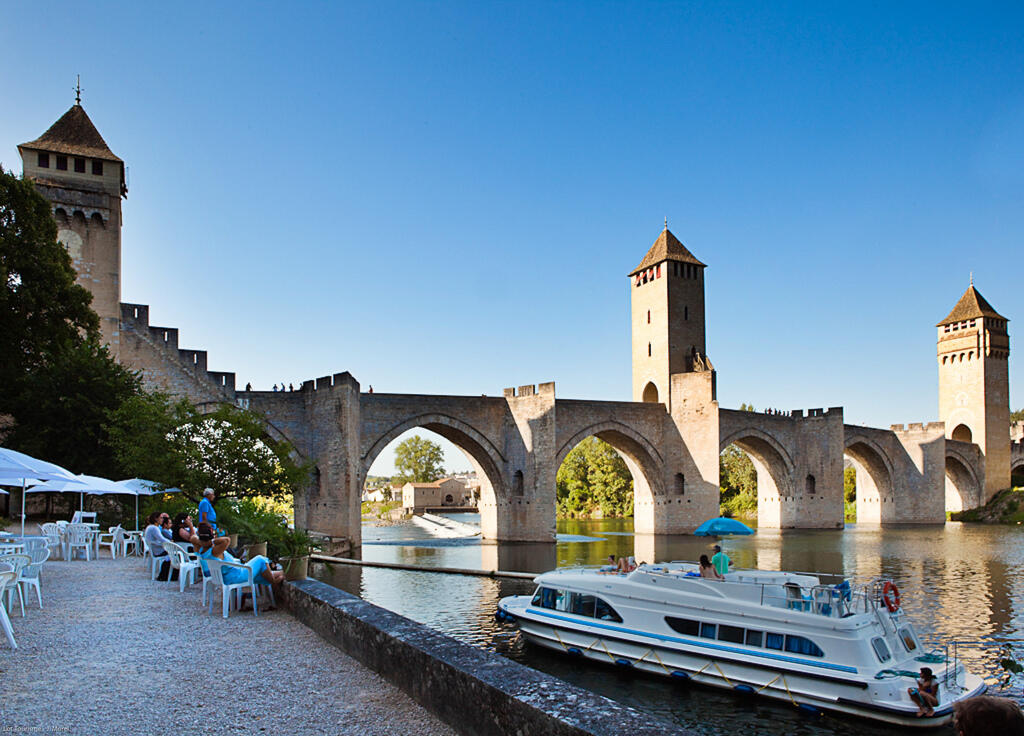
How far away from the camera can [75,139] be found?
26.5m

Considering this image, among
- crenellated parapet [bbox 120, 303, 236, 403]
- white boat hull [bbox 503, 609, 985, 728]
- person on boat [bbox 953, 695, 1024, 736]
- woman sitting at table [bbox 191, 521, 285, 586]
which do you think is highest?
crenellated parapet [bbox 120, 303, 236, 403]

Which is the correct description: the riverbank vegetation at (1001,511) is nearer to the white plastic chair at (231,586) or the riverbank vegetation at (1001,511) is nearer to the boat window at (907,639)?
the boat window at (907,639)

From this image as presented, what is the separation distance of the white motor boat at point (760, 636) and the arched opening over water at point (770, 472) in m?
28.9

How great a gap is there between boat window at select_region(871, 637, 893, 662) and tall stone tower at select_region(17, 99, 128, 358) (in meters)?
23.4

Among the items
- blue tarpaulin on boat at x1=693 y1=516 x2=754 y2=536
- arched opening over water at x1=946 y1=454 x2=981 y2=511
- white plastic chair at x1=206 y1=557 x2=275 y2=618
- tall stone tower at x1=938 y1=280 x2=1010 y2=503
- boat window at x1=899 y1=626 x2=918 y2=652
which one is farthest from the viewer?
tall stone tower at x1=938 y1=280 x2=1010 y2=503

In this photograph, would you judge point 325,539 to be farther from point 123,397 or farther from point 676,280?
point 676,280

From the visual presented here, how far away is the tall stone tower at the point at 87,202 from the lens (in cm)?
2550

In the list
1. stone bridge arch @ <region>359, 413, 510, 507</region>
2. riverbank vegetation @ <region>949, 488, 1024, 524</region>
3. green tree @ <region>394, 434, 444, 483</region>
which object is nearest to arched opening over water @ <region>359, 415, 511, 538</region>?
stone bridge arch @ <region>359, 413, 510, 507</region>

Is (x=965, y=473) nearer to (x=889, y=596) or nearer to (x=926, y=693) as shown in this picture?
(x=889, y=596)

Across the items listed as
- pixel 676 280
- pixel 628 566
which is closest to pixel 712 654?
pixel 628 566

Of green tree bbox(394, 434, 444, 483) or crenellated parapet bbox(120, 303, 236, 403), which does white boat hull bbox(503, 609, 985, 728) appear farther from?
green tree bbox(394, 434, 444, 483)

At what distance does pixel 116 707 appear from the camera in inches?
173

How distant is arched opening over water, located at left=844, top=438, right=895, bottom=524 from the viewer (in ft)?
158

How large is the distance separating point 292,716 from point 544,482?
90.3 feet
